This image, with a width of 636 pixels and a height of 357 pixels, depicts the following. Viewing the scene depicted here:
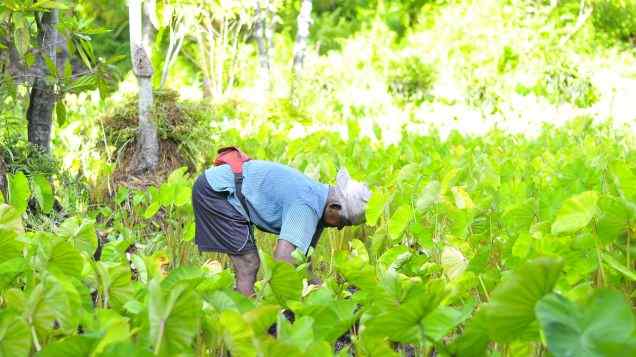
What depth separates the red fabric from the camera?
3.10 m

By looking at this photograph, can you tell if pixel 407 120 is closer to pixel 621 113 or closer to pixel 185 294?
pixel 621 113

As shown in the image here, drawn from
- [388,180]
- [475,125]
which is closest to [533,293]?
[388,180]

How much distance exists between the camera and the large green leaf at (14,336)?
53.9 inches

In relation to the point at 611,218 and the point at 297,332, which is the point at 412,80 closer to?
the point at 611,218

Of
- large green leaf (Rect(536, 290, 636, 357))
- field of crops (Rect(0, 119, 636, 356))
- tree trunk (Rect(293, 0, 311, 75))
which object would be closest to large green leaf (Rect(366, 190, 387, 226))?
field of crops (Rect(0, 119, 636, 356))

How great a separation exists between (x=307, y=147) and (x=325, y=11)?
467 inches

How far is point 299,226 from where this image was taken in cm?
284

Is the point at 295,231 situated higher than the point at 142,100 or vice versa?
the point at 295,231

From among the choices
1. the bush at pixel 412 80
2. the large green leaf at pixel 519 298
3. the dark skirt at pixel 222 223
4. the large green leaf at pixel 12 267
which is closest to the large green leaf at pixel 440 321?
the large green leaf at pixel 519 298

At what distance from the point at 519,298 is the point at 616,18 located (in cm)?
1217

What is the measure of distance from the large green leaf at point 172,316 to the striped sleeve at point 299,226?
52.6 inches

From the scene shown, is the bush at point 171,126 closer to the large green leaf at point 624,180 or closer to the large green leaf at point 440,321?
the large green leaf at point 624,180

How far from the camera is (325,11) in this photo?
1645 cm

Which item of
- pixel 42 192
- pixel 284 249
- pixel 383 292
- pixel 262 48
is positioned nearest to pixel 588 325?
pixel 383 292
